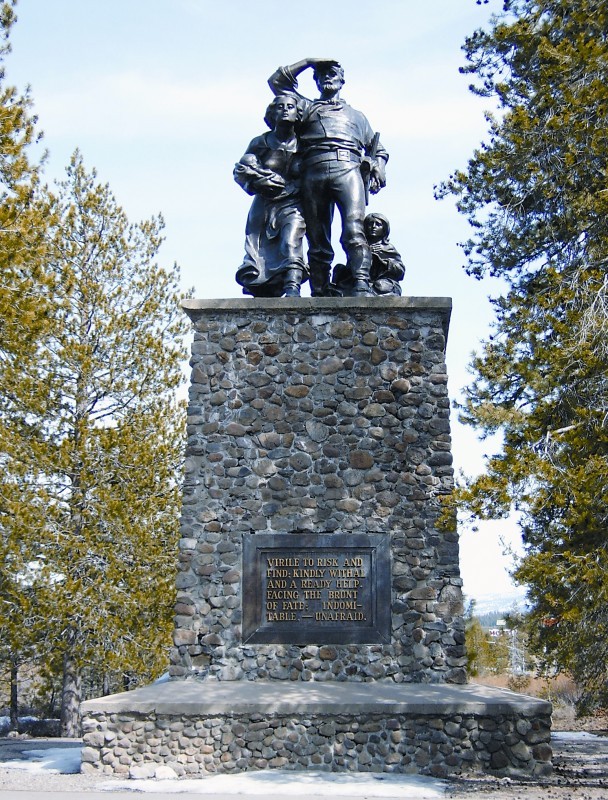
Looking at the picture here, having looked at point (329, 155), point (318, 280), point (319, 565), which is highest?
point (329, 155)

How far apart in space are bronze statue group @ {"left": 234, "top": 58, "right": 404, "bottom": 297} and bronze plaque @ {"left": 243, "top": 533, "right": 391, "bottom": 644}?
273cm

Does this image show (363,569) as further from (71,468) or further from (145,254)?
(145,254)

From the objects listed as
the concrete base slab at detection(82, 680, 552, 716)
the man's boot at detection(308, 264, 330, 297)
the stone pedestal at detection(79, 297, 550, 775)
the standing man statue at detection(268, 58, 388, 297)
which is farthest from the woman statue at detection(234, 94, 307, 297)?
the concrete base slab at detection(82, 680, 552, 716)

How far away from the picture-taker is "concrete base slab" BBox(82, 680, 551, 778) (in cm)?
767

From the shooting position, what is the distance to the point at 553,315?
894cm

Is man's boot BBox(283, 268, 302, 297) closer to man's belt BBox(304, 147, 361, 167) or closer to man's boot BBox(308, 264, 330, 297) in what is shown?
man's boot BBox(308, 264, 330, 297)

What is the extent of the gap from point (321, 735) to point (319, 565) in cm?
164

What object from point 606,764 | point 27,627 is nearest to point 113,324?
point 27,627

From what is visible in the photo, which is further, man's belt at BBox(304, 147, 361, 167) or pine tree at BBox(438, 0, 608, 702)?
man's belt at BBox(304, 147, 361, 167)

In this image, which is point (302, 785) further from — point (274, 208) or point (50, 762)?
point (274, 208)

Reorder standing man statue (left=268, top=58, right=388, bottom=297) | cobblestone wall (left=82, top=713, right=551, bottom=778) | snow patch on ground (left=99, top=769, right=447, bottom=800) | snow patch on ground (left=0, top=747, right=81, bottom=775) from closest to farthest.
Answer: snow patch on ground (left=99, top=769, right=447, bottom=800)
cobblestone wall (left=82, top=713, right=551, bottom=778)
snow patch on ground (left=0, top=747, right=81, bottom=775)
standing man statue (left=268, top=58, right=388, bottom=297)

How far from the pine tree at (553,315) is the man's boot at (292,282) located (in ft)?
6.83

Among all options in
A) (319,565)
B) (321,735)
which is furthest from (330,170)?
(321,735)

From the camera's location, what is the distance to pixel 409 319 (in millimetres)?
9586
